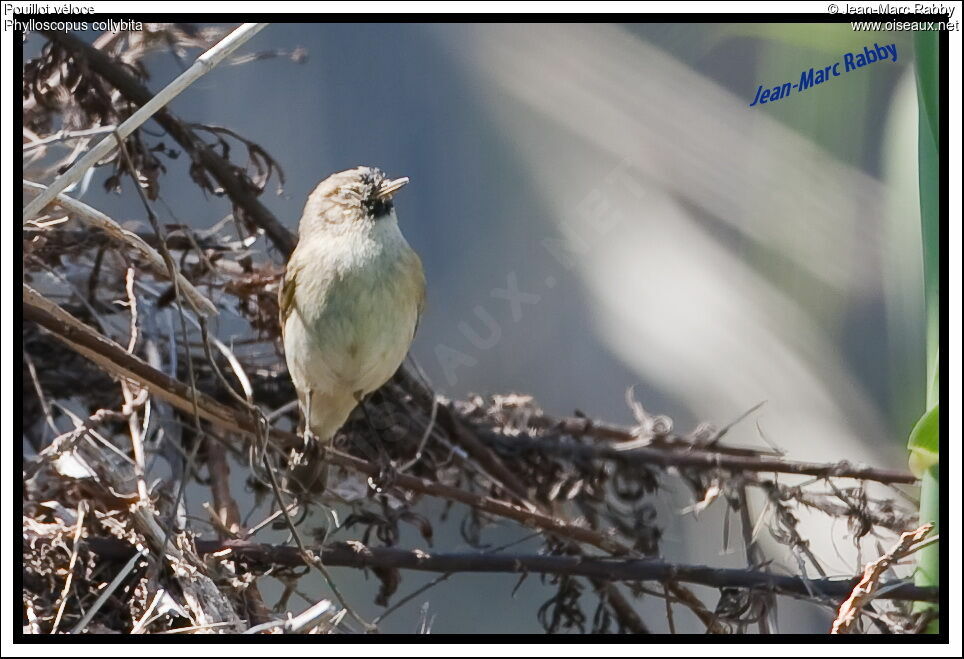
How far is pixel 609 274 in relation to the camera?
9.96ft

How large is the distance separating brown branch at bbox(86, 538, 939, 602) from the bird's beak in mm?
952

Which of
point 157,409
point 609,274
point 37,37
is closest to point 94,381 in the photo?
point 157,409

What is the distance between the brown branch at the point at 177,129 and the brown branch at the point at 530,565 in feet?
3.26

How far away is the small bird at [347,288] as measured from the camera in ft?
9.95

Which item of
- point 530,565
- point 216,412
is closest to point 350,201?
point 216,412

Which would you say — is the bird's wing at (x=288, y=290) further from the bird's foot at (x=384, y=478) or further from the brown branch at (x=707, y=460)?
the brown branch at (x=707, y=460)

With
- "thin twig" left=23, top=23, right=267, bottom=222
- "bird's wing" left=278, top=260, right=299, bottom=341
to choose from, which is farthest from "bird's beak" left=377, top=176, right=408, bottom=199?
"thin twig" left=23, top=23, right=267, bottom=222

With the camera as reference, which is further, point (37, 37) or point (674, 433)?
point (674, 433)

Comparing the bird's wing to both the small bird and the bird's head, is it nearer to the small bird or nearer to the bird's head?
the small bird

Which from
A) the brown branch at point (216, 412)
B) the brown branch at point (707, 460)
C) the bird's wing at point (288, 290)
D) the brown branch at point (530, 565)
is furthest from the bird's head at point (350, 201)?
the brown branch at point (530, 565)

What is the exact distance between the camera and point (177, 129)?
2.96m
